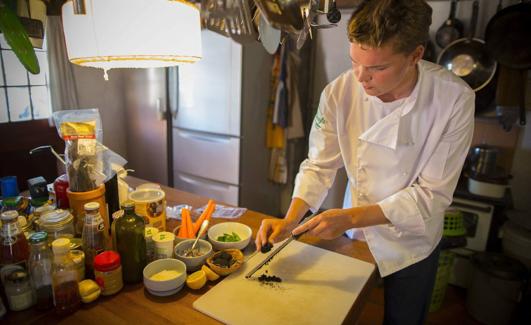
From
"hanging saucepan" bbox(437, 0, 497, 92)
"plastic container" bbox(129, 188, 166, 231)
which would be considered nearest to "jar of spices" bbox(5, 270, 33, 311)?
"plastic container" bbox(129, 188, 166, 231)

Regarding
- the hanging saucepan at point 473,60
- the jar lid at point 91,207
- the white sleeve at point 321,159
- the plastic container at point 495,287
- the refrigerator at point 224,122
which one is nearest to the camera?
the jar lid at point 91,207

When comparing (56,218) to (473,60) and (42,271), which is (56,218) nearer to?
(42,271)

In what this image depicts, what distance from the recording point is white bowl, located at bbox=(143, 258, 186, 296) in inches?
33.2

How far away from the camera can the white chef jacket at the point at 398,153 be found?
1029 mm

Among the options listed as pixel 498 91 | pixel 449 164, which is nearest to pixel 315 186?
pixel 449 164

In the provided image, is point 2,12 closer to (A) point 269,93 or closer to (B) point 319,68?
(A) point 269,93

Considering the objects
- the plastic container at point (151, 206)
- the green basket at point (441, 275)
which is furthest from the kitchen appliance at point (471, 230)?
the plastic container at point (151, 206)

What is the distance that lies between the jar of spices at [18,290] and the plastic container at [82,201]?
0.19m

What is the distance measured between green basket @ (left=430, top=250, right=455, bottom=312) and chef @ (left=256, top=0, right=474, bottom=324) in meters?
0.89

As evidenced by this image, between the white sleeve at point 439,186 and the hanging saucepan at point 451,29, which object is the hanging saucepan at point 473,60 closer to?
the hanging saucepan at point 451,29

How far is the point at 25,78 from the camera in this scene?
8.86ft

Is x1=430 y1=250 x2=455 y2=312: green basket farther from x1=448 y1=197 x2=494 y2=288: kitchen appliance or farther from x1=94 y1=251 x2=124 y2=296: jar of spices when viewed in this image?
x1=94 y1=251 x2=124 y2=296: jar of spices

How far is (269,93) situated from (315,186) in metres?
1.67

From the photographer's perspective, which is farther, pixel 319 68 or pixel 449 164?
pixel 319 68
